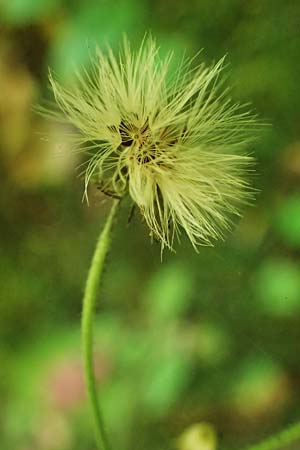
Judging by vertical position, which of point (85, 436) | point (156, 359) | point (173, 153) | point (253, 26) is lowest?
point (85, 436)

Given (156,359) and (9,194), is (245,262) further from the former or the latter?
(9,194)

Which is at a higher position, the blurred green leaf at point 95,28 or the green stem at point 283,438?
the blurred green leaf at point 95,28

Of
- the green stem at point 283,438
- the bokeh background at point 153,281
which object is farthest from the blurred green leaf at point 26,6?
the green stem at point 283,438

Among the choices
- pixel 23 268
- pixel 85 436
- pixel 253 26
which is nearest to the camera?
pixel 253 26

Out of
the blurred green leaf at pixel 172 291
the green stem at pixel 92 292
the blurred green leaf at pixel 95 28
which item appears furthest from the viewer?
the blurred green leaf at pixel 172 291

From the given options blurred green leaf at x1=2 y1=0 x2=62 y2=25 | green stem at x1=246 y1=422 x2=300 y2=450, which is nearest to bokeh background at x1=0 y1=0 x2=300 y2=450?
blurred green leaf at x1=2 y1=0 x2=62 y2=25

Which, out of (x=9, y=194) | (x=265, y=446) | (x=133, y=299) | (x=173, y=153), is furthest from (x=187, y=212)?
(x=9, y=194)

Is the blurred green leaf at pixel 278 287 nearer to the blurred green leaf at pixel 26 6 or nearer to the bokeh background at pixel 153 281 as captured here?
the bokeh background at pixel 153 281

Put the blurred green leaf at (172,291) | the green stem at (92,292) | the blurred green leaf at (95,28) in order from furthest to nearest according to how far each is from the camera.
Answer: the blurred green leaf at (172,291)
the blurred green leaf at (95,28)
the green stem at (92,292)

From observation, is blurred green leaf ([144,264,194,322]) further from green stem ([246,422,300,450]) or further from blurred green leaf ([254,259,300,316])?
green stem ([246,422,300,450])
